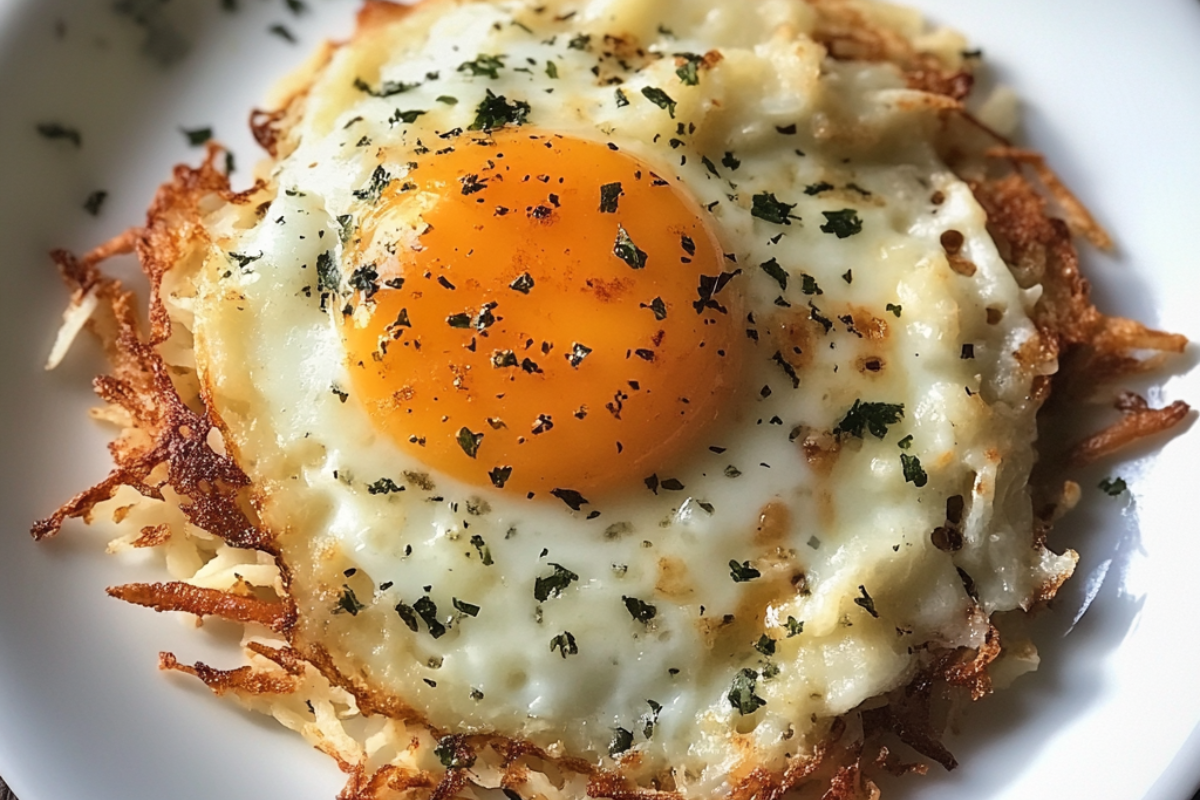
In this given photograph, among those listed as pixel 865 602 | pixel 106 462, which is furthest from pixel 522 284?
pixel 106 462

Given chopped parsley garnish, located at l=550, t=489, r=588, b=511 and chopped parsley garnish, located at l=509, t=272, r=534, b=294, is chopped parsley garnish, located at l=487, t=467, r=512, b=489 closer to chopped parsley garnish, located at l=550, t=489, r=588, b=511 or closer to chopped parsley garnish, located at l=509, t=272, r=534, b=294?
chopped parsley garnish, located at l=550, t=489, r=588, b=511

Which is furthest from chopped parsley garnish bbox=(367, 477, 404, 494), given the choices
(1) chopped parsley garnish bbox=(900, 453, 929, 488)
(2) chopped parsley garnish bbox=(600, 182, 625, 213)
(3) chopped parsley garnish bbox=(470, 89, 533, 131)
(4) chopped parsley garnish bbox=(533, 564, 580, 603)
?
(1) chopped parsley garnish bbox=(900, 453, 929, 488)

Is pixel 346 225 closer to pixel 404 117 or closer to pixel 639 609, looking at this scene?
pixel 404 117

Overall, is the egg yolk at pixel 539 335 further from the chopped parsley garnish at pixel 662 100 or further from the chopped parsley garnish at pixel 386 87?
the chopped parsley garnish at pixel 386 87

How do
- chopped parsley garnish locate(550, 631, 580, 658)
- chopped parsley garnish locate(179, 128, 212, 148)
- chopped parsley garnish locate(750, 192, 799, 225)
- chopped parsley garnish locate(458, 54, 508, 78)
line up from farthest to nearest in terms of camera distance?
chopped parsley garnish locate(179, 128, 212, 148) < chopped parsley garnish locate(458, 54, 508, 78) < chopped parsley garnish locate(750, 192, 799, 225) < chopped parsley garnish locate(550, 631, 580, 658)

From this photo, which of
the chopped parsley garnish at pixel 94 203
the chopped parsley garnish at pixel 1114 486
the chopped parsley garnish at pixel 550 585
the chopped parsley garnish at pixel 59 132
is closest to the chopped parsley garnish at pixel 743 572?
the chopped parsley garnish at pixel 550 585
